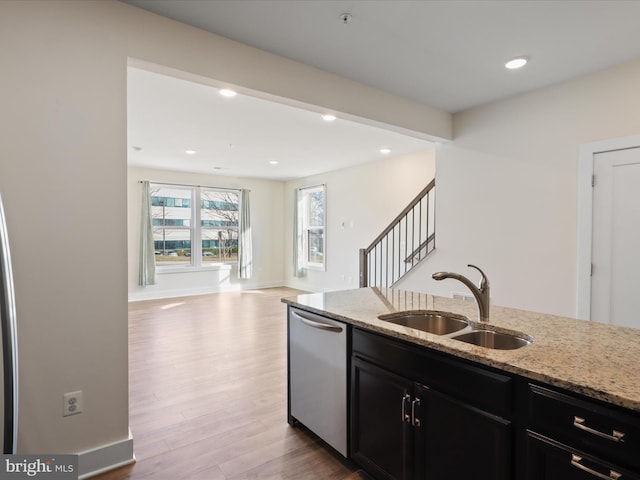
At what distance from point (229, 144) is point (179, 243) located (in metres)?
3.32

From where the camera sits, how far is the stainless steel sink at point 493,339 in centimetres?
160

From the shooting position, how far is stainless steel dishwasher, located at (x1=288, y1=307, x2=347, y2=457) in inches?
77.0

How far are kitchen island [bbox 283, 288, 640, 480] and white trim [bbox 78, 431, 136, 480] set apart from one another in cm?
130

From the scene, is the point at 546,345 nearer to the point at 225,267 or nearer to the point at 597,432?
the point at 597,432

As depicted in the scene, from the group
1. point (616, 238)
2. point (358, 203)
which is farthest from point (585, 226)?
point (358, 203)

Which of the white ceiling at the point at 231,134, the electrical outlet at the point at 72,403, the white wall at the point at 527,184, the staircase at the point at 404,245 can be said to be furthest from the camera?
the staircase at the point at 404,245

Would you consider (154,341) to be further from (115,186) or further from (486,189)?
(486,189)

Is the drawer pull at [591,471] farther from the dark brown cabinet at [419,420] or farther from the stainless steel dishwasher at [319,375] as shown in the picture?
the stainless steel dishwasher at [319,375]

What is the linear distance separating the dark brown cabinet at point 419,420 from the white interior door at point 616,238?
236cm

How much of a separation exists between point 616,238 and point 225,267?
7003 millimetres

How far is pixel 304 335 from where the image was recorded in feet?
7.30
